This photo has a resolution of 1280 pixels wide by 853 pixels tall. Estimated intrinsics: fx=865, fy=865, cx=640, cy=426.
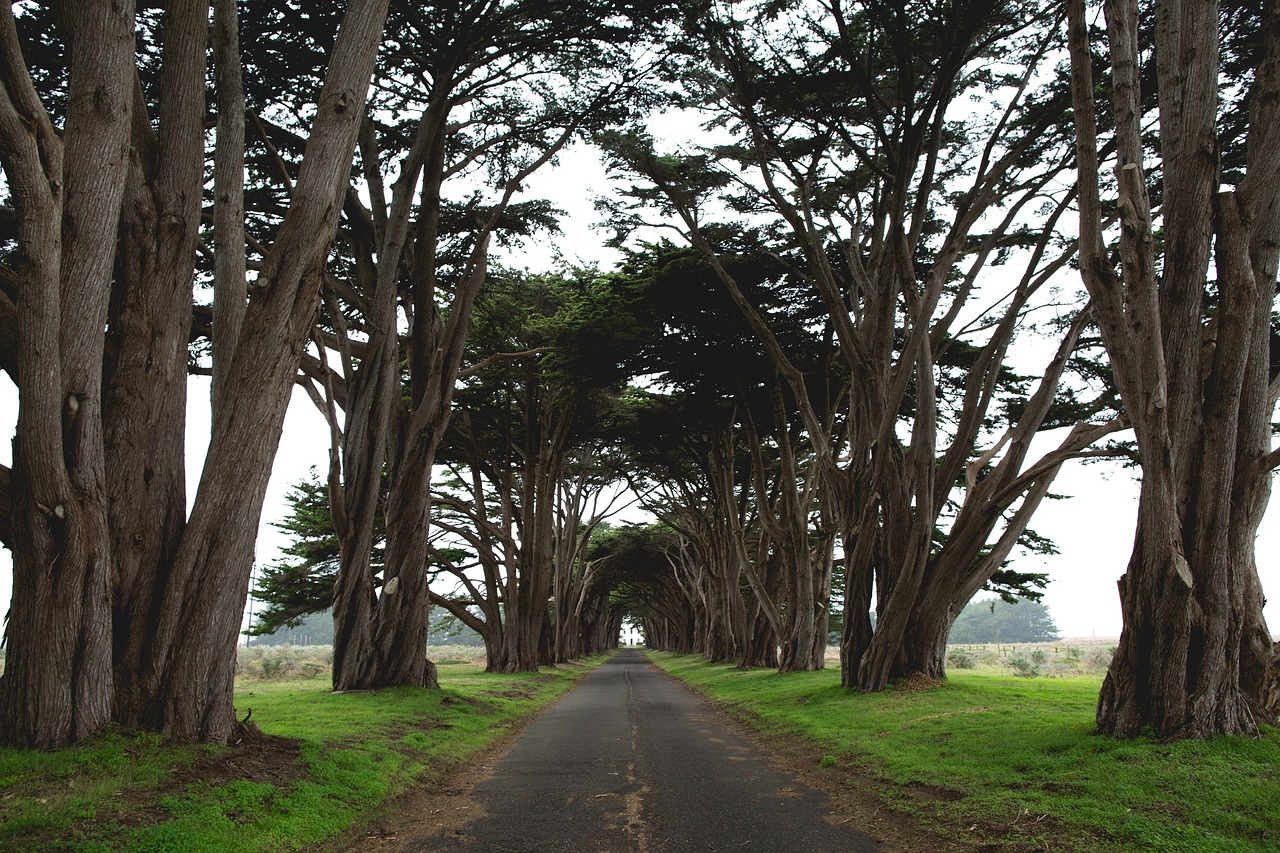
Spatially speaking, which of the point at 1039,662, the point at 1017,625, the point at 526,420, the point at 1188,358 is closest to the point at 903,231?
the point at 1188,358

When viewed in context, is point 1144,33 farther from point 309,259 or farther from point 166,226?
point 166,226

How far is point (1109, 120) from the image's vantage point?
12.1 m

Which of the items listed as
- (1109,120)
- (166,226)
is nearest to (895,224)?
(1109,120)

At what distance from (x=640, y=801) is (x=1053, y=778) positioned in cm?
306

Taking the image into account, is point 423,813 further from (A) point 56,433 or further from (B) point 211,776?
(A) point 56,433

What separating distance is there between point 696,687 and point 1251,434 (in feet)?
54.6

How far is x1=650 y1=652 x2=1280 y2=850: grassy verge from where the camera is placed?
505cm

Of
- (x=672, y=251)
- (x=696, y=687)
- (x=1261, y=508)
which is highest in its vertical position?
(x=672, y=251)

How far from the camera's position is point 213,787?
17.8ft

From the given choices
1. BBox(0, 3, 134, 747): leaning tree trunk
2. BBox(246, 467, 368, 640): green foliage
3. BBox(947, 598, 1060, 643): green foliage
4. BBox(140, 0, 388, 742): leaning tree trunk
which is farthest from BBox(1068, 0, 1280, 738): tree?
BBox(947, 598, 1060, 643): green foliage

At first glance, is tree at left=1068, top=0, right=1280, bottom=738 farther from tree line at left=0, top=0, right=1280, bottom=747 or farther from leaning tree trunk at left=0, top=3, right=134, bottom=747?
leaning tree trunk at left=0, top=3, right=134, bottom=747

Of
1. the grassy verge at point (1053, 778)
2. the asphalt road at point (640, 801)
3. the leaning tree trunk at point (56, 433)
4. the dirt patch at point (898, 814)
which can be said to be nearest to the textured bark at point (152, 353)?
the leaning tree trunk at point (56, 433)

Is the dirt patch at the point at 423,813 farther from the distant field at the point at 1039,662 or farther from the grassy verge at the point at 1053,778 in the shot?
the distant field at the point at 1039,662

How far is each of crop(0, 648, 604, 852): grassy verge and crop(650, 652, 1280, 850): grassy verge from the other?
3961 millimetres
